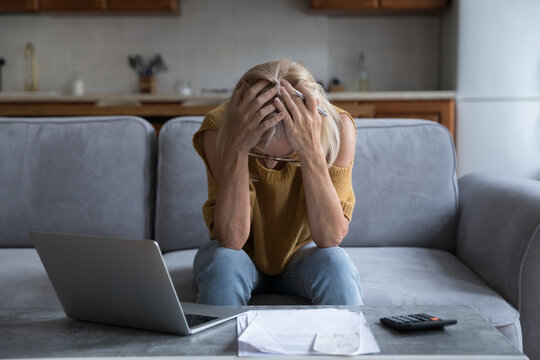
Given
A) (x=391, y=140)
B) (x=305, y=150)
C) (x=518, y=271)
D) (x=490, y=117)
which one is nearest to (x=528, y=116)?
(x=490, y=117)

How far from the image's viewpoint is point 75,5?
449cm

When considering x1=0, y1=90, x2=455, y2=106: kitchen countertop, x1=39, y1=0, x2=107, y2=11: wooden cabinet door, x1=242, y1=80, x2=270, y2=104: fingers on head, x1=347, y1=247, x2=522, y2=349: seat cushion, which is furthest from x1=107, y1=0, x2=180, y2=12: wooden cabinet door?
x1=242, y1=80, x2=270, y2=104: fingers on head

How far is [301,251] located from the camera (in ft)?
4.95

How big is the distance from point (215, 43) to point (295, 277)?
3682mm

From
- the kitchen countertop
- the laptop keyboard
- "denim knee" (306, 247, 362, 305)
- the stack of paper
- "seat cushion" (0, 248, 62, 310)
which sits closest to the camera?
the stack of paper

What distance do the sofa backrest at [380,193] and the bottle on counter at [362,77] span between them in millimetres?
2918

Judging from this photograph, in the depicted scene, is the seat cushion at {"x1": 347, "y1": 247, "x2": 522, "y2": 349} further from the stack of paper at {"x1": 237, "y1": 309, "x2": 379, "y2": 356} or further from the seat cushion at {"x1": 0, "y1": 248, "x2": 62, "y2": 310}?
the seat cushion at {"x1": 0, "y1": 248, "x2": 62, "y2": 310}

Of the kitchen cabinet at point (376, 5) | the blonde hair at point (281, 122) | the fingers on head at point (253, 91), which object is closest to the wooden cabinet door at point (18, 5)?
the kitchen cabinet at point (376, 5)

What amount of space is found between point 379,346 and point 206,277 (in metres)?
0.56

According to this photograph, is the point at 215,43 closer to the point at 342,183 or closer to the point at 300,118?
the point at 342,183

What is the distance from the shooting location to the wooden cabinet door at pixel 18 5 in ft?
14.9

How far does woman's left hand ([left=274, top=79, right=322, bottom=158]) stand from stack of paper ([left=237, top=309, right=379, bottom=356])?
490 mm

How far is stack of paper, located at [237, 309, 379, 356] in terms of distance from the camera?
2.74 ft

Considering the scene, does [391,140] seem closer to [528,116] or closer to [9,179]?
[9,179]
